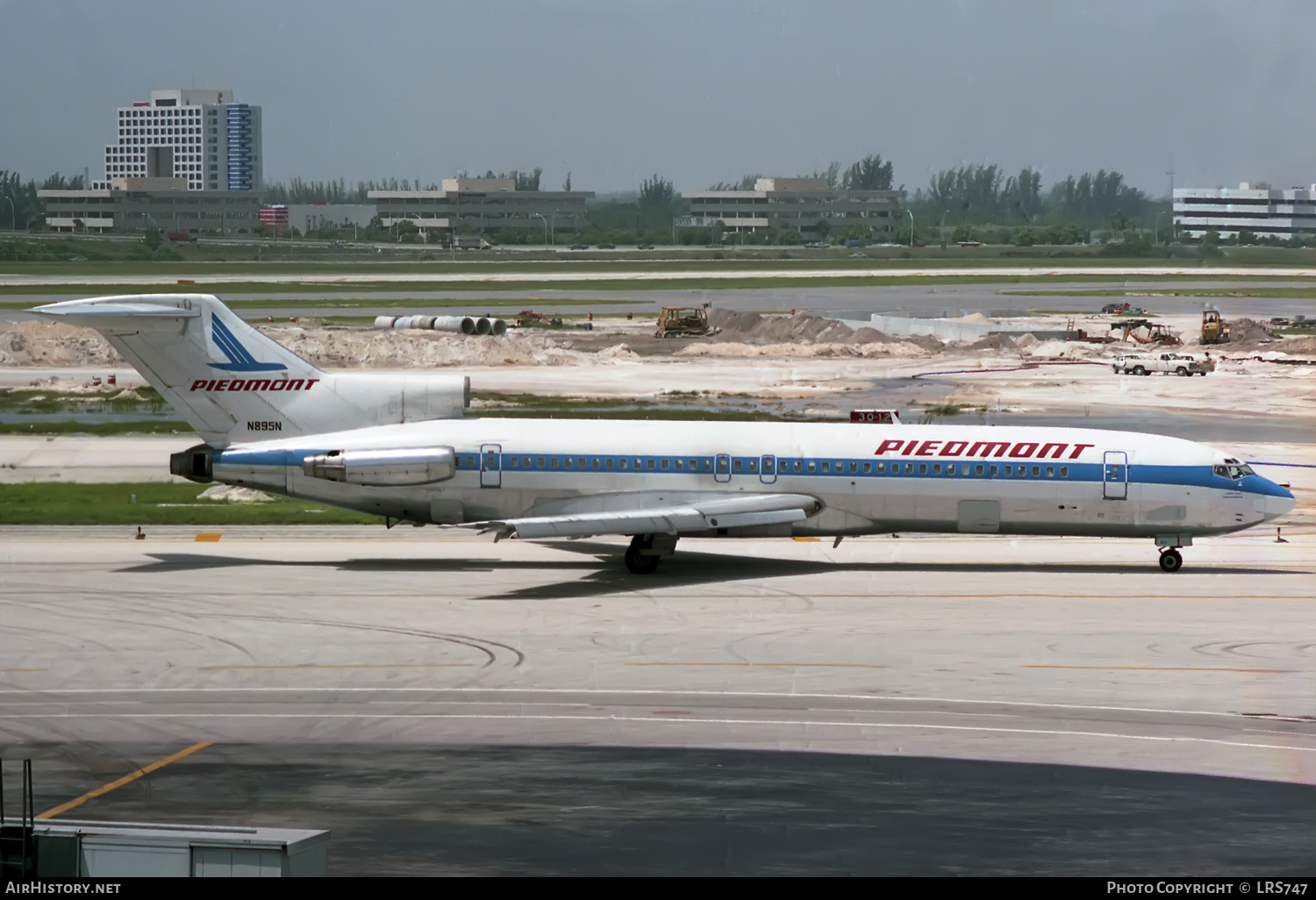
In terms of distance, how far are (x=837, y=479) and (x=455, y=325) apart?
64.8 m

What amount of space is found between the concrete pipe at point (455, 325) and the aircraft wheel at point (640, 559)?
62.2 metres

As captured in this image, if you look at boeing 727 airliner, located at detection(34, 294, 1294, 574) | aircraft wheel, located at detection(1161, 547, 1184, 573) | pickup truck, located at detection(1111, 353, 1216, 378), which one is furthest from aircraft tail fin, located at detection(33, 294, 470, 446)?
pickup truck, located at detection(1111, 353, 1216, 378)

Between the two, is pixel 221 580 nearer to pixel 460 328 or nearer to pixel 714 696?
pixel 714 696

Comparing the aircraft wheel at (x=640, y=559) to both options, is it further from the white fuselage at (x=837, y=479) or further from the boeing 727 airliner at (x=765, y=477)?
the white fuselage at (x=837, y=479)

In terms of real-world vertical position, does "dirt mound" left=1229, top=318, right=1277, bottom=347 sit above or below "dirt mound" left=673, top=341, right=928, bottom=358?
above

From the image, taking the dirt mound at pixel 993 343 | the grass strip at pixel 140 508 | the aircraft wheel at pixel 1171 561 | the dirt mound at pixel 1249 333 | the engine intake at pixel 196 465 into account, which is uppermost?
the dirt mound at pixel 1249 333

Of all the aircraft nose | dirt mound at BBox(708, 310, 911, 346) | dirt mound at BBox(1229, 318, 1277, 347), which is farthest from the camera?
dirt mound at BBox(1229, 318, 1277, 347)

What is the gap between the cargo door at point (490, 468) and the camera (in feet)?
125

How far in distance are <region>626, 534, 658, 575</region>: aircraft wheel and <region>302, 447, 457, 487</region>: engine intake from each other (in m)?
4.49

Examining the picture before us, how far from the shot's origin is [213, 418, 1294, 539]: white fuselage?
124 feet

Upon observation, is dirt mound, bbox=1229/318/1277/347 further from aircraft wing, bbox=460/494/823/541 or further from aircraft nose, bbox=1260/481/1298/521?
aircraft wing, bbox=460/494/823/541

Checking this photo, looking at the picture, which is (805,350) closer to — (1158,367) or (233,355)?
(1158,367)

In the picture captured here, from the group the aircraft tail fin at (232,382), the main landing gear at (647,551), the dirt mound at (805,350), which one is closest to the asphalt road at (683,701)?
the main landing gear at (647,551)

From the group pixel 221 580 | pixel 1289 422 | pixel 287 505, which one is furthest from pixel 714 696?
pixel 1289 422
